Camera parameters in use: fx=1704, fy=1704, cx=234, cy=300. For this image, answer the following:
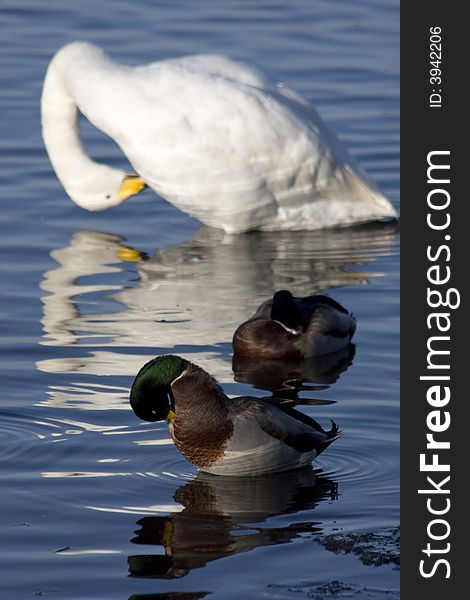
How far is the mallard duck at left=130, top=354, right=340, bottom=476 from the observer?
8375 millimetres

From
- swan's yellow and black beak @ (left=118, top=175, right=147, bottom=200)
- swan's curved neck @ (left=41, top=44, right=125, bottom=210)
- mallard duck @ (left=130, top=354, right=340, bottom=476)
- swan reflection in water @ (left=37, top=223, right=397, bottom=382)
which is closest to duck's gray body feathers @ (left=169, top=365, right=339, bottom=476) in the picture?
mallard duck @ (left=130, top=354, right=340, bottom=476)

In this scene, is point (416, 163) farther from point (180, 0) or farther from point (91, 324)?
point (180, 0)

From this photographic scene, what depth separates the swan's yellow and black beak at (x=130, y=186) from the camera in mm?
13680

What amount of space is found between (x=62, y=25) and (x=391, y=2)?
4.01 metres

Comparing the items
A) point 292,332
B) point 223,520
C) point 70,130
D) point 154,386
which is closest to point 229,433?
point 154,386

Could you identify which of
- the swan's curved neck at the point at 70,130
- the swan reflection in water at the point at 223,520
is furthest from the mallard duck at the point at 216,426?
the swan's curved neck at the point at 70,130

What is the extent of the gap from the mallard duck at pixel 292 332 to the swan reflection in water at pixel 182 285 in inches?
7.7

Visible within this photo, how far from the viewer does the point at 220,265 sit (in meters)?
12.7

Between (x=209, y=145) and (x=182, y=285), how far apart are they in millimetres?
1486

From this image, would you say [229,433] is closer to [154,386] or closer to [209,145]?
[154,386]

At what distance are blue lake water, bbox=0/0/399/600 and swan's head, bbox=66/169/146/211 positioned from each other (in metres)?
0.20

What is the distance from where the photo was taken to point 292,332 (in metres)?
10.7

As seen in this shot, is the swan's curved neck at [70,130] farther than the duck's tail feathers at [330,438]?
Yes

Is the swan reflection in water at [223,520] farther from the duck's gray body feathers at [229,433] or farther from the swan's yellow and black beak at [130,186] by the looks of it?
the swan's yellow and black beak at [130,186]
